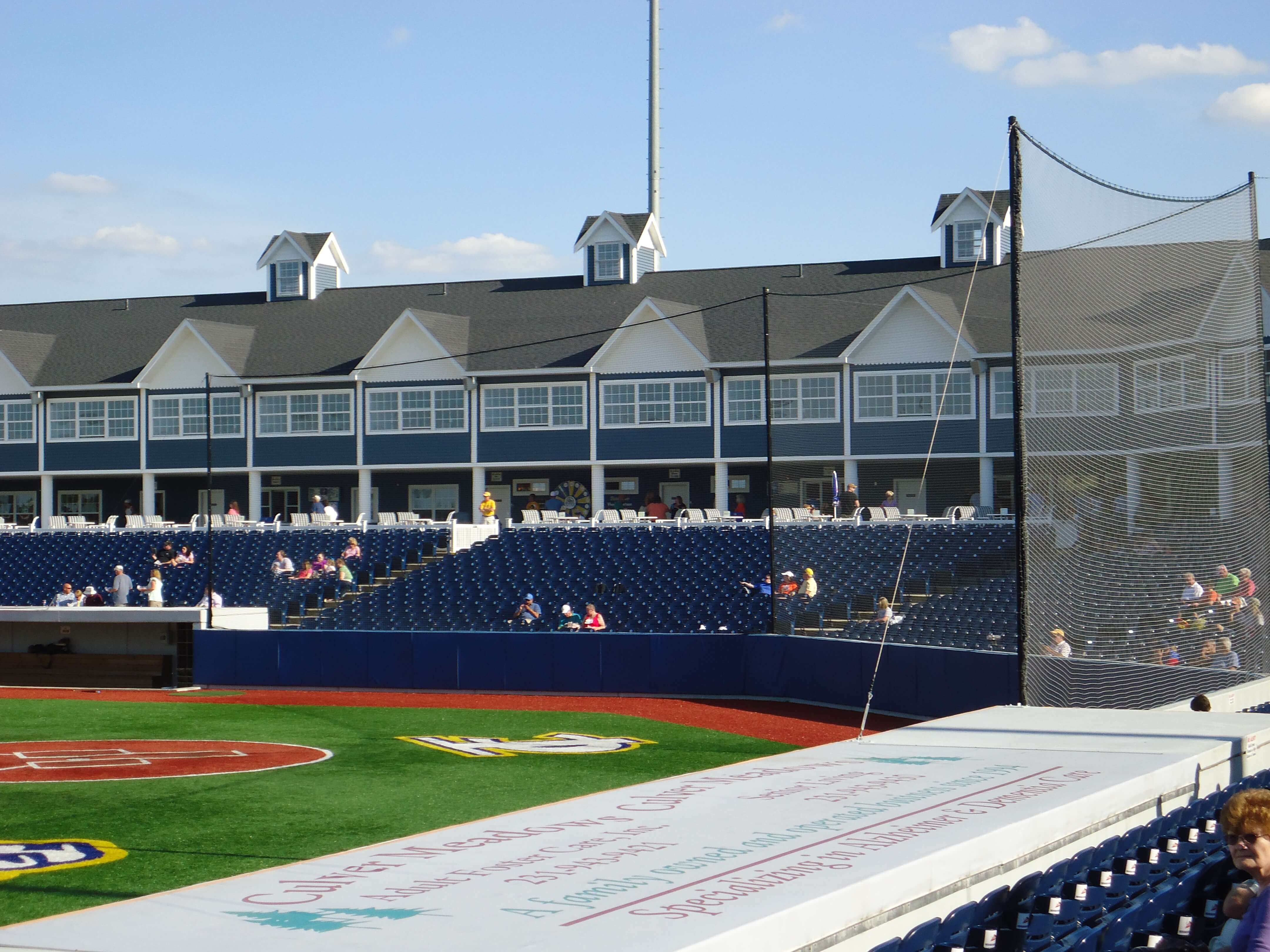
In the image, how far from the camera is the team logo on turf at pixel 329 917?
6.67 m

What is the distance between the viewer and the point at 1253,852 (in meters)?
4.94

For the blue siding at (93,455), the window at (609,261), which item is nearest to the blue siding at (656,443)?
the window at (609,261)

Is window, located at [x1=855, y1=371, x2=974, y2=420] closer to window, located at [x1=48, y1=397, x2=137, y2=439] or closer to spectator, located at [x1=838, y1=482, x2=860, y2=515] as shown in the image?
spectator, located at [x1=838, y1=482, x2=860, y2=515]

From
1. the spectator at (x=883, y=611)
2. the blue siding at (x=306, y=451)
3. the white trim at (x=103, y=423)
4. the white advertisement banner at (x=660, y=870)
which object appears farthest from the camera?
the white trim at (x=103, y=423)

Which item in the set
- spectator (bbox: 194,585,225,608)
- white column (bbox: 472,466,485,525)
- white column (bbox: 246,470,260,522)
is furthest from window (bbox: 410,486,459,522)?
spectator (bbox: 194,585,225,608)

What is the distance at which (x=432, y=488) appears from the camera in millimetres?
43281

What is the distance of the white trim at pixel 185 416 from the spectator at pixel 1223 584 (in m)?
33.7

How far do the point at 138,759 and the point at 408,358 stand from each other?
25.5 m

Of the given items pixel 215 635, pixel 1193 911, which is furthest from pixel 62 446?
pixel 1193 911

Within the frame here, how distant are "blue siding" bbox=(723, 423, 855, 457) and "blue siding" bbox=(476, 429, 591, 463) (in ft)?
14.8

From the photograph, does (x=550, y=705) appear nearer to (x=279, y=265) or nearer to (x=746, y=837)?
(x=746, y=837)

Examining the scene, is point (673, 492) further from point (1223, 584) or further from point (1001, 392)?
point (1223, 584)

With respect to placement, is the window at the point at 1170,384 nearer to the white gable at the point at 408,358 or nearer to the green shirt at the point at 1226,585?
the green shirt at the point at 1226,585

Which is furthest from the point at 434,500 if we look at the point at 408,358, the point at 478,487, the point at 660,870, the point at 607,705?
the point at 660,870
